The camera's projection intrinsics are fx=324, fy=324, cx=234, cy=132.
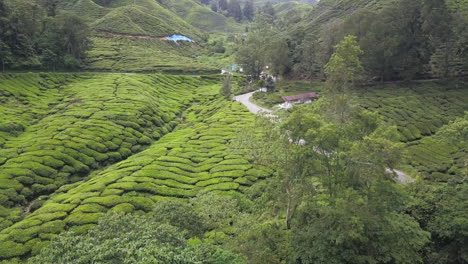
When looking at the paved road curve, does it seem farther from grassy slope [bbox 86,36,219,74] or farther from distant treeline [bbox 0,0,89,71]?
distant treeline [bbox 0,0,89,71]

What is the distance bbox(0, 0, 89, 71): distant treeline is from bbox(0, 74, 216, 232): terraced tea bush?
5076mm

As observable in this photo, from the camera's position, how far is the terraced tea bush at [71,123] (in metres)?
39.8

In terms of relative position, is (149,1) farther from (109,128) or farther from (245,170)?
(245,170)

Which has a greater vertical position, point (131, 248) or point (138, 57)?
point (138, 57)

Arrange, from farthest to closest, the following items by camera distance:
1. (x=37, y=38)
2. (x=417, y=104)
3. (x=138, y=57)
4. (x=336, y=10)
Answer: (x=336, y=10), (x=138, y=57), (x=37, y=38), (x=417, y=104)

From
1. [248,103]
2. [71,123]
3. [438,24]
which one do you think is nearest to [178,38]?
[248,103]

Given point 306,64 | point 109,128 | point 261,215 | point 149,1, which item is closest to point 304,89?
point 306,64

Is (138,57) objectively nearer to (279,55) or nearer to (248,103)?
(279,55)

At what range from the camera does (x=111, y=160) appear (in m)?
46.7

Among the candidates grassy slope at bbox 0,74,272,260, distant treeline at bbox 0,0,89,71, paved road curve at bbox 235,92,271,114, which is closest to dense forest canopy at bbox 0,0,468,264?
grassy slope at bbox 0,74,272,260

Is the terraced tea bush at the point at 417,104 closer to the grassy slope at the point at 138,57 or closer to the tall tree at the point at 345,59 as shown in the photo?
the tall tree at the point at 345,59

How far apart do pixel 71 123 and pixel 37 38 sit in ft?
132

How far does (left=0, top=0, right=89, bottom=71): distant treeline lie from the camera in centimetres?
7031

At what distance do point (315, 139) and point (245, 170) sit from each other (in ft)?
65.6
